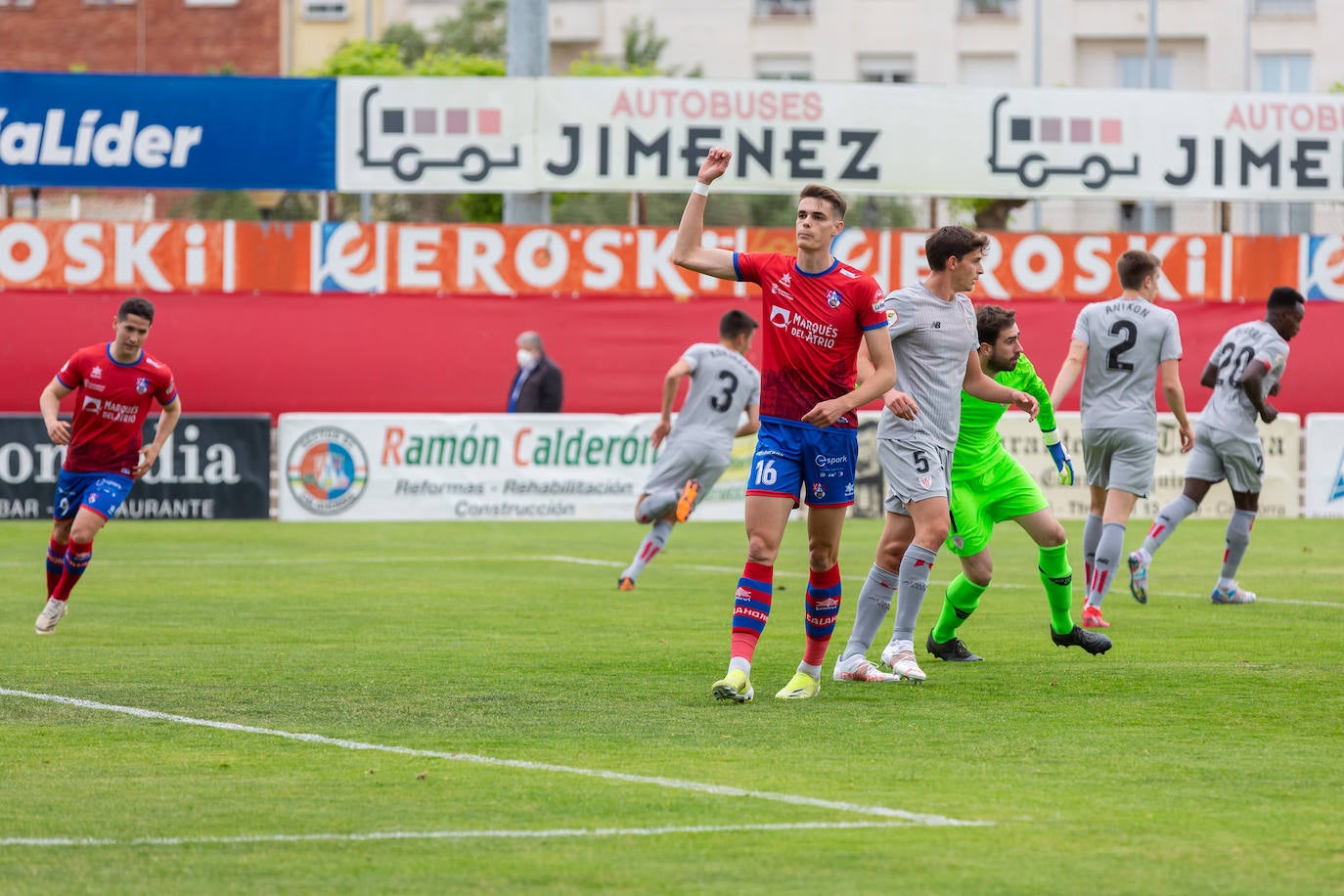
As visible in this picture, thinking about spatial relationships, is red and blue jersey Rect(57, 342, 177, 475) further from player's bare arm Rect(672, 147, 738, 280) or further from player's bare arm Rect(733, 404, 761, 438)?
player's bare arm Rect(672, 147, 738, 280)

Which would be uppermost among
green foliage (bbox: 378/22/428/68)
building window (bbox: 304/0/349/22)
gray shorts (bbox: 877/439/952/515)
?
building window (bbox: 304/0/349/22)

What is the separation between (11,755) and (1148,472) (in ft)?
24.7

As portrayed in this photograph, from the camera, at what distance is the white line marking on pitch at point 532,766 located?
618 cm

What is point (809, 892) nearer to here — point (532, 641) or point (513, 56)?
point (532, 641)

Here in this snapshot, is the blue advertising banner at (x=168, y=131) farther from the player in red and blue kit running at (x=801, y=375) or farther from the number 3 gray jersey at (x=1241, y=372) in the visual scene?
the player in red and blue kit running at (x=801, y=375)

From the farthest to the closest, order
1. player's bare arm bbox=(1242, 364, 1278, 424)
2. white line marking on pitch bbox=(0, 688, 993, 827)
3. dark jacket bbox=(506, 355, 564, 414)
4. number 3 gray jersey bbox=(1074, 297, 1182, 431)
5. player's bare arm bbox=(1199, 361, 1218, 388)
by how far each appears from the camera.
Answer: dark jacket bbox=(506, 355, 564, 414), player's bare arm bbox=(1199, 361, 1218, 388), player's bare arm bbox=(1242, 364, 1278, 424), number 3 gray jersey bbox=(1074, 297, 1182, 431), white line marking on pitch bbox=(0, 688, 993, 827)

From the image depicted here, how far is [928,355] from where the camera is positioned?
30.3ft

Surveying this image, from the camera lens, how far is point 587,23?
5934 cm

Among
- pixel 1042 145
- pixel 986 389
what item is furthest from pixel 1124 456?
pixel 1042 145

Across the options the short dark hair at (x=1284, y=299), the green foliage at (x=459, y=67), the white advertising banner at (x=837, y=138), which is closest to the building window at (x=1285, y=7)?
the green foliage at (x=459, y=67)

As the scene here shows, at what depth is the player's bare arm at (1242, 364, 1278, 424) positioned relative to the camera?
13.9 m

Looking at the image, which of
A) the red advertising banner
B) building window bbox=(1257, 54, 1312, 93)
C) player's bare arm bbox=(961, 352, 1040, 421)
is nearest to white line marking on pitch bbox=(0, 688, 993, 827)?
player's bare arm bbox=(961, 352, 1040, 421)

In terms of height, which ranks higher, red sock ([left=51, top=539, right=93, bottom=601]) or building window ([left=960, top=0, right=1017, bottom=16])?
building window ([left=960, top=0, right=1017, bottom=16])

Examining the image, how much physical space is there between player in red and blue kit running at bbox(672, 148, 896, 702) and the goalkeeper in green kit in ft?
5.12
